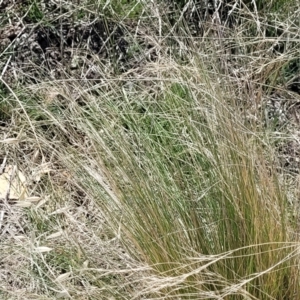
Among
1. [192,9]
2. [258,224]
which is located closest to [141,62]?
[192,9]

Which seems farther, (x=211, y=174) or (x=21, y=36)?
(x=21, y=36)

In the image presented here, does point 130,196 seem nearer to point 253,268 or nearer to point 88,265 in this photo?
point 88,265

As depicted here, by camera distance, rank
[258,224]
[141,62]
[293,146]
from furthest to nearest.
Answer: [141,62] → [293,146] → [258,224]

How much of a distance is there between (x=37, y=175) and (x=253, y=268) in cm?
80

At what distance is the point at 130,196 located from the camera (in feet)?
5.06

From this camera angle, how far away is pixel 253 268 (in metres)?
1.45

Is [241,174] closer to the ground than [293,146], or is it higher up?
higher up

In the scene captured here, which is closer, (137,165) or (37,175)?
(137,165)

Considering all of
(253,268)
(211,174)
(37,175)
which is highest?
(211,174)

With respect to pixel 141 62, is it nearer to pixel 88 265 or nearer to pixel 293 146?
pixel 293 146

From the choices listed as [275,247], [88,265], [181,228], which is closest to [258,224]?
[275,247]

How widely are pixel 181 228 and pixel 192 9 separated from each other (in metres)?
1.12

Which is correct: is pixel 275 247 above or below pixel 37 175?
above

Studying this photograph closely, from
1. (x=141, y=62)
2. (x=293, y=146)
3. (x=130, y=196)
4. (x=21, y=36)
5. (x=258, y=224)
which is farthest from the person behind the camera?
(x=21, y=36)
